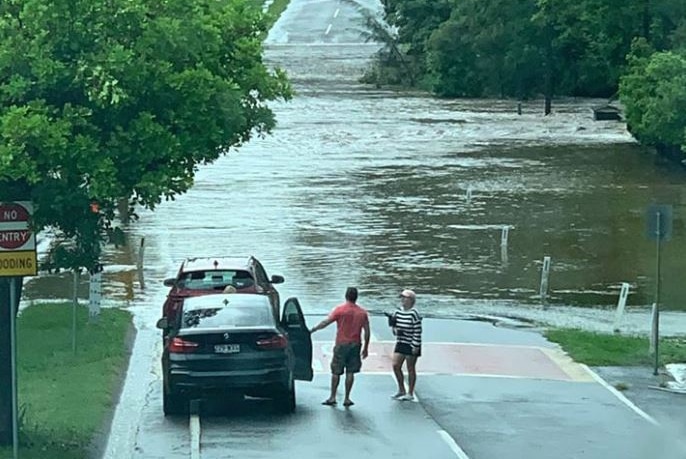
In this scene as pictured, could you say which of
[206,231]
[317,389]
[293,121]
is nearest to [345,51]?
[293,121]

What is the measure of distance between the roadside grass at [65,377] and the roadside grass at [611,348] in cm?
712

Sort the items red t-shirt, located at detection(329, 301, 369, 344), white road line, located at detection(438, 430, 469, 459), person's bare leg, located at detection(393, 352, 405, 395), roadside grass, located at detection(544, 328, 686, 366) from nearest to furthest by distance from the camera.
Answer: white road line, located at detection(438, 430, 469, 459) < red t-shirt, located at detection(329, 301, 369, 344) < person's bare leg, located at detection(393, 352, 405, 395) < roadside grass, located at detection(544, 328, 686, 366)

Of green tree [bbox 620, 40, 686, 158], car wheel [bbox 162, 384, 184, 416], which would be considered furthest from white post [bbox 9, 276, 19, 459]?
green tree [bbox 620, 40, 686, 158]

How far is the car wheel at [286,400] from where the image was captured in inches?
704

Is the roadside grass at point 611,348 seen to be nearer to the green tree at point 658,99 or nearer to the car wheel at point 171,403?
the car wheel at point 171,403

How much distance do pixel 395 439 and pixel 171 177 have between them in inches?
172

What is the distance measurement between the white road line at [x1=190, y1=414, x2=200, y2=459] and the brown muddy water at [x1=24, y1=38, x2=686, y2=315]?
11.0 metres

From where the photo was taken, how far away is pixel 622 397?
19.9m

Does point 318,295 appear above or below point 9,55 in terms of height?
below

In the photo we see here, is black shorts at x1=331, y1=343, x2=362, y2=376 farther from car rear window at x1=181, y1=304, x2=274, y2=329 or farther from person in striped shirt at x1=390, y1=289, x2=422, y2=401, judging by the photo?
car rear window at x1=181, y1=304, x2=274, y2=329

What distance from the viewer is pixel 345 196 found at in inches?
1976

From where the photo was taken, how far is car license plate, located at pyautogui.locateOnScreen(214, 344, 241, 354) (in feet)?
57.2

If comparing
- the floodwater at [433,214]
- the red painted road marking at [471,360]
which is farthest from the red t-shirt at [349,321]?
the floodwater at [433,214]

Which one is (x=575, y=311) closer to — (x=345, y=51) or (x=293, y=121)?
(x=293, y=121)
